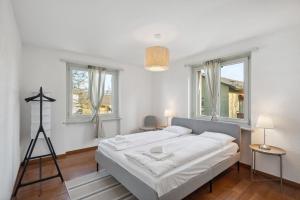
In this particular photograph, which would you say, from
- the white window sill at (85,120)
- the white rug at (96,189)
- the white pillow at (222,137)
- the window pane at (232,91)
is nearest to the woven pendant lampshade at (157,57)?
the white pillow at (222,137)

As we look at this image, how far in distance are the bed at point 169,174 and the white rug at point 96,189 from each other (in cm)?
22

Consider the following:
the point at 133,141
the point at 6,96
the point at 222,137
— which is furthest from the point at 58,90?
the point at 222,137

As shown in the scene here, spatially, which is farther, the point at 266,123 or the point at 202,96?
the point at 202,96

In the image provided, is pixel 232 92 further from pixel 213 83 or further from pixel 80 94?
pixel 80 94

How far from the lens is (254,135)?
2910mm

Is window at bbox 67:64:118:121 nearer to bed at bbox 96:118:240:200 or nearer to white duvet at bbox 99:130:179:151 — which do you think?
white duvet at bbox 99:130:179:151

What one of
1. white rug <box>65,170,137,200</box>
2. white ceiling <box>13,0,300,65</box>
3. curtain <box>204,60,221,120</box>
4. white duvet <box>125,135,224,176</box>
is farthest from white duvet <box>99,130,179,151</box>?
white ceiling <box>13,0,300,65</box>

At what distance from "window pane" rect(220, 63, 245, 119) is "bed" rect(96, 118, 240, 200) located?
57 centimetres

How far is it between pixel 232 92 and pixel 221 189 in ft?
6.84

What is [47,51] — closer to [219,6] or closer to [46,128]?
[46,128]

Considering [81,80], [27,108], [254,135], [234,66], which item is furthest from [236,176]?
[27,108]

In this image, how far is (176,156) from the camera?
206 centimetres

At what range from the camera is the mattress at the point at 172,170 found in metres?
1.66

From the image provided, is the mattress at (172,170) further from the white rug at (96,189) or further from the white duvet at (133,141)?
the white rug at (96,189)
